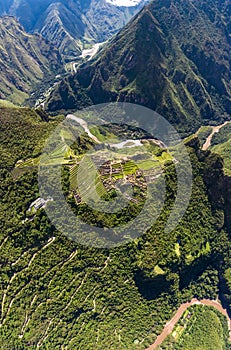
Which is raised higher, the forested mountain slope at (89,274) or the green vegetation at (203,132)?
the forested mountain slope at (89,274)

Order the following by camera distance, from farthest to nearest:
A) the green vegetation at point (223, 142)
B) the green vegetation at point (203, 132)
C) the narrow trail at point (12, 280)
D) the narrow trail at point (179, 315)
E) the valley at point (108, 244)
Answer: the green vegetation at point (203, 132), the green vegetation at point (223, 142), the narrow trail at point (179, 315), the valley at point (108, 244), the narrow trail at point (12, 280)

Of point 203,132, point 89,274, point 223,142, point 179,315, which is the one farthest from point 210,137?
point 89,274

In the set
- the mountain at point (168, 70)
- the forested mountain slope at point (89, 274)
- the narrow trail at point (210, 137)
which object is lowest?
the narrow trail at point (210, 137)

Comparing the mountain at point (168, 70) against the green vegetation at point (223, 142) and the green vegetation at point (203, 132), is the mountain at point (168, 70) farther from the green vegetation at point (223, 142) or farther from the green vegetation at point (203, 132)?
the green vegetation at point (223, 142)

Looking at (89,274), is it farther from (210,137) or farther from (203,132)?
(203,132)

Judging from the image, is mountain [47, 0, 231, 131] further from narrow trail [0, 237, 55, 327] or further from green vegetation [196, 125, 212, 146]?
narrow trail [0, 237, 55, 327]

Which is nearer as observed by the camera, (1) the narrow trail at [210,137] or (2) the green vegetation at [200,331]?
(2) the green vegetation at [200,331]

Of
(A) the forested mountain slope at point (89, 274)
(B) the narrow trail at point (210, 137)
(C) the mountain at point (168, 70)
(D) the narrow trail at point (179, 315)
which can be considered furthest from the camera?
(C) the mountain at point (168, 70)

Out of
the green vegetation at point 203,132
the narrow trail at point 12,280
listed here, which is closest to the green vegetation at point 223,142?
the green vegetation at point 203,132
